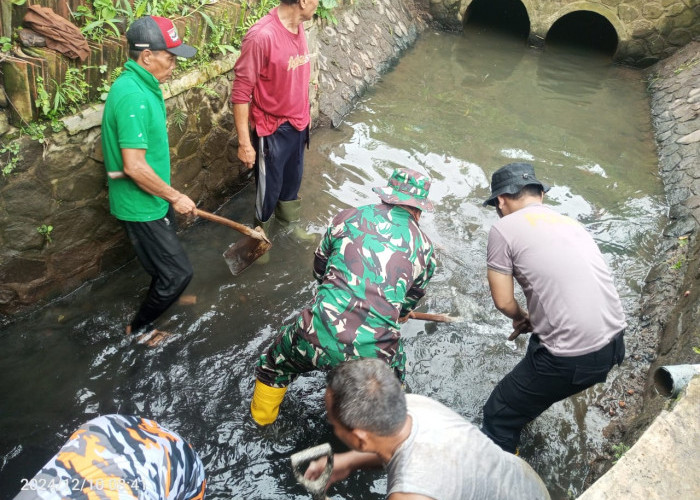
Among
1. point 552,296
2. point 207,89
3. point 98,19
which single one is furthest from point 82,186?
point 552,296

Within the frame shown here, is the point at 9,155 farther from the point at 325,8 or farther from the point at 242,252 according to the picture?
the point at 325,8

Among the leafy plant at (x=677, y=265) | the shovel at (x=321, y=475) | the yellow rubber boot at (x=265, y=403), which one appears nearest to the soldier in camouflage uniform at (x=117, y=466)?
the shovel at (x=321, y=475)

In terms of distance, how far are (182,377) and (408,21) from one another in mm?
8332

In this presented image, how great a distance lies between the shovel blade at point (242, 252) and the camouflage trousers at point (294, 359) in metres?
1.31

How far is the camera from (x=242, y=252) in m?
4.38

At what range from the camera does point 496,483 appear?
2057 millimetres

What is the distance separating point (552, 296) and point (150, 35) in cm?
257

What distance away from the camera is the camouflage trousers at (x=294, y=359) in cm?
282

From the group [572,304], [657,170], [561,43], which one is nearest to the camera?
[572,304]

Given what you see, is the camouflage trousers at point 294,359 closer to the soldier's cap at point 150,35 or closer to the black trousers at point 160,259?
the black trousers at point 160,259

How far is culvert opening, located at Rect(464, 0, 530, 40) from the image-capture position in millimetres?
11289

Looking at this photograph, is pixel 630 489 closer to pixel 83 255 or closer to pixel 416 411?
pixel 416 411

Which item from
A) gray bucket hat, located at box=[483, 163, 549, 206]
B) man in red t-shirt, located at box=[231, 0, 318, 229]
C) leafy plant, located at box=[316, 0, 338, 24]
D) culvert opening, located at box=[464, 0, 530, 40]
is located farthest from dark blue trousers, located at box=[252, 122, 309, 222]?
culvert opening, located at box=[464, 0, 530, 40]

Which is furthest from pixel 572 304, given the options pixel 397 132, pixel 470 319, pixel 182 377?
pixel 397 132
